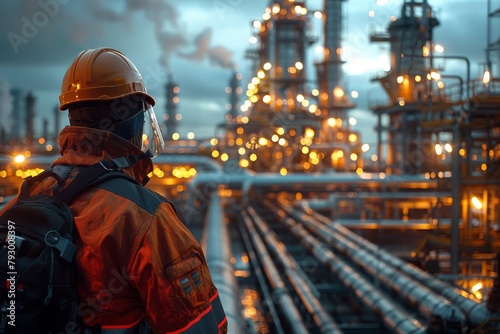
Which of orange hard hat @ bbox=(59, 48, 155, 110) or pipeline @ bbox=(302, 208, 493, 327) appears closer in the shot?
orange hard hat @ bbox=(59, 48, 155, 110)

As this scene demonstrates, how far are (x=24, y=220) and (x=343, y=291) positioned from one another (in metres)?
8.96

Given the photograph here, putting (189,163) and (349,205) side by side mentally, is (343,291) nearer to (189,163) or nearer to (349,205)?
(349,205)

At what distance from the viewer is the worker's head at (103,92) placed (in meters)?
2.00

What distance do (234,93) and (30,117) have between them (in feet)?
79.8

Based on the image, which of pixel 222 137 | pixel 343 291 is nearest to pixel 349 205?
pixel 343 291

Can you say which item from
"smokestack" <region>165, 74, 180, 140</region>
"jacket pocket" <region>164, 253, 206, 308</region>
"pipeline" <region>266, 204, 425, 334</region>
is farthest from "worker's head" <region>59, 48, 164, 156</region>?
"smokestack" <region>165, 74, 180, 140</region>

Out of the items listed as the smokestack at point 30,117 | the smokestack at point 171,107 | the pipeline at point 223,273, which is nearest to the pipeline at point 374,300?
the pipeline at point 223,273

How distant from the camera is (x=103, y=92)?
1.99 meters

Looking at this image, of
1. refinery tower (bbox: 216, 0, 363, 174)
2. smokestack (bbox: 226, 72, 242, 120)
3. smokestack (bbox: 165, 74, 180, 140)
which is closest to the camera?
refinery tower (bbox: 216, 0, 363, 174)

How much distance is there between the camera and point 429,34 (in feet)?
81.3

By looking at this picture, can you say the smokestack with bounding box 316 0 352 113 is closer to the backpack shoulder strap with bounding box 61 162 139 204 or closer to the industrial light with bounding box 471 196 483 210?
the industrial light with bounding box 471 196 483 210

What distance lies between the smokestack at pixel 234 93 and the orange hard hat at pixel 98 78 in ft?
224

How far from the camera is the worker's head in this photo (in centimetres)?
200

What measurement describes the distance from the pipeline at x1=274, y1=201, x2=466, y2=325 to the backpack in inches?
218
